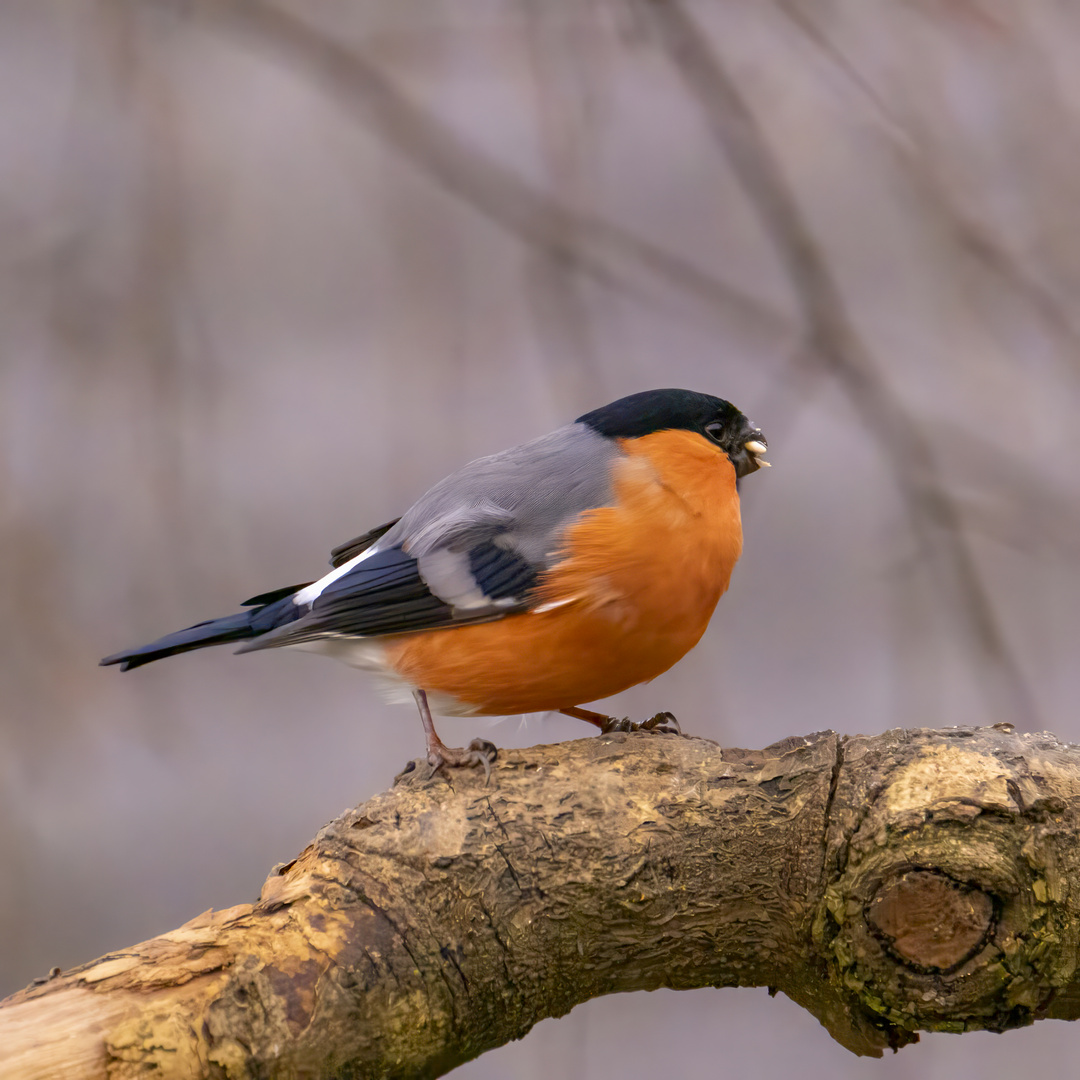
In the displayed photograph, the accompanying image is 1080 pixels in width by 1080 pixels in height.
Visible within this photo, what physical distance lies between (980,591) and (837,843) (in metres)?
0.62

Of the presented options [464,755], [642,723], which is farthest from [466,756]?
[642,723]

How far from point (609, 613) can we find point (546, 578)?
0.33 ft

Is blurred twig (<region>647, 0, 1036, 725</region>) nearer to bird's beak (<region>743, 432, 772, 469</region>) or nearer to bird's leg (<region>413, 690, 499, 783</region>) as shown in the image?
bird's beak (<region>743, 432, 772, 469</region>)

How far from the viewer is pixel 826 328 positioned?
1646mm

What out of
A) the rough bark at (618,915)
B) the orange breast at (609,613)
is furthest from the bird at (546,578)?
the rough bark at (618,915)

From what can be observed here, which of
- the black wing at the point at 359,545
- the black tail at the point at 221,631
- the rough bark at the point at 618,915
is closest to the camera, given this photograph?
the rough bark at the point at 618,915

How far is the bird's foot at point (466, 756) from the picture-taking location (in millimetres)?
1392

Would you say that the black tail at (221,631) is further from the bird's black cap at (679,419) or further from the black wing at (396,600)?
the bird's black cap at (679,419)

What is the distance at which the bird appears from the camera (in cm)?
152

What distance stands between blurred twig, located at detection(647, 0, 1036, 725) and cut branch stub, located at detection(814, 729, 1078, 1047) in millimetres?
535

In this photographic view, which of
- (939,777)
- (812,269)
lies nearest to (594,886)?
(939,777)

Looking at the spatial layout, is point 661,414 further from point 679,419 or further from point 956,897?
point 956,897

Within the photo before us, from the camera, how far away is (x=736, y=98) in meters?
1.56

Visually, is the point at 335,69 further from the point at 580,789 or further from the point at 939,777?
the point at 939,777
